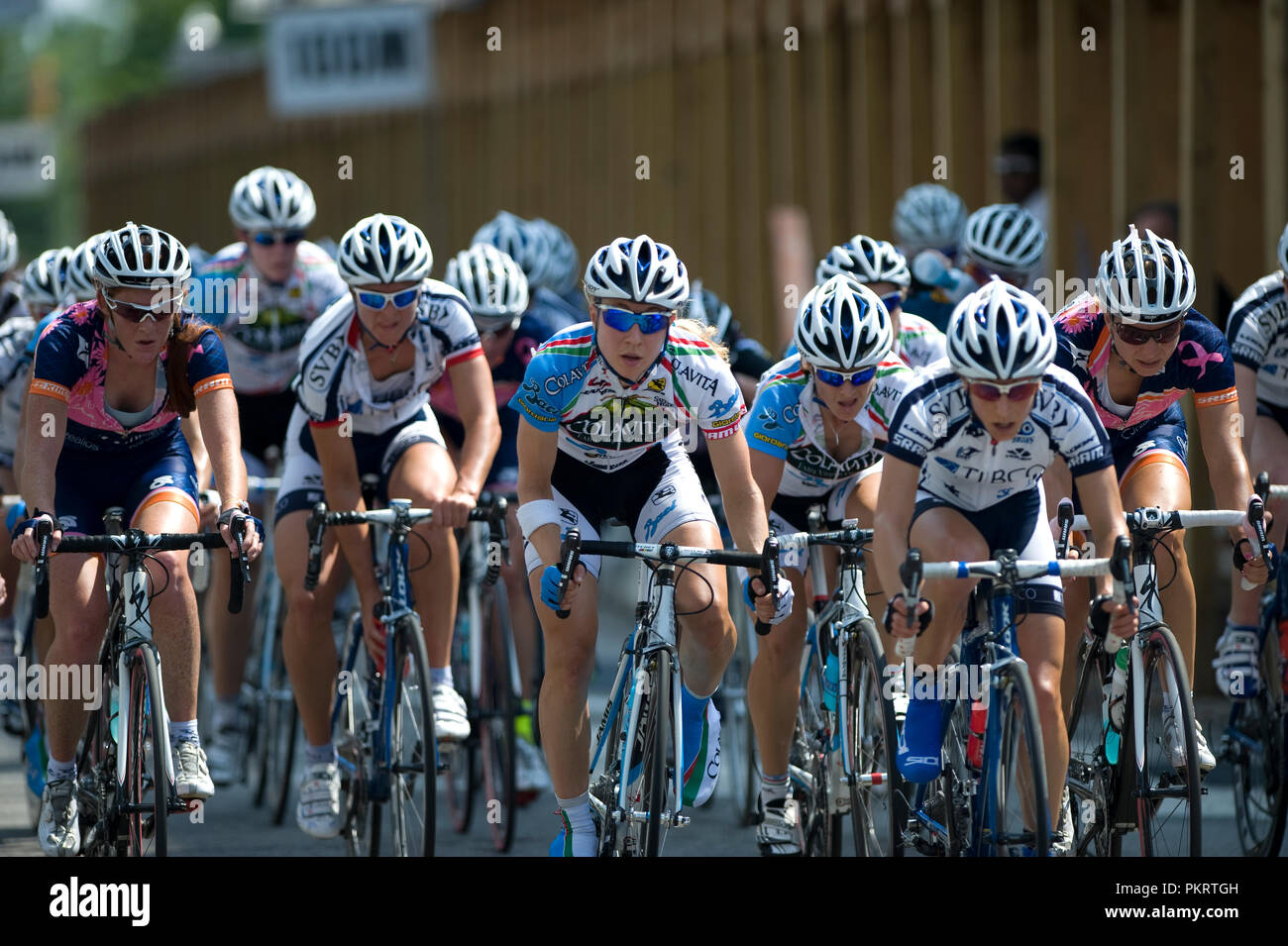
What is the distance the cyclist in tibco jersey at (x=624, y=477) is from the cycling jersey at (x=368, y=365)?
1034 millimetres

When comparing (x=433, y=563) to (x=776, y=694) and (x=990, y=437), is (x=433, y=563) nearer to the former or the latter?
(x=776, y=694)

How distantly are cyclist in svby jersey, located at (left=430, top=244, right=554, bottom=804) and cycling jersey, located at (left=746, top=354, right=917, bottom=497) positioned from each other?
159 cm

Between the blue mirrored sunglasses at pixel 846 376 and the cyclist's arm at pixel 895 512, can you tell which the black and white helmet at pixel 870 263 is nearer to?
the blue mirrored sunglasses at pixel 846 376

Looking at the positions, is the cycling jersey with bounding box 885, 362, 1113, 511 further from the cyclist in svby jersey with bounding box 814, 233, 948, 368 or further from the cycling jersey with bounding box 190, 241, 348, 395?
the cycling jersey with bounding box 190, 241, 348, 395

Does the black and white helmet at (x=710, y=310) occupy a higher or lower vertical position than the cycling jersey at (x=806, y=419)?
higher

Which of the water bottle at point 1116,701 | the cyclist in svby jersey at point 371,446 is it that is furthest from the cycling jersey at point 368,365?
the water bottle at point 1116,701

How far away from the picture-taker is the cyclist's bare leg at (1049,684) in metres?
5.82

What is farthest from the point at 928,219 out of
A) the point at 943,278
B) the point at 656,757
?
the point at 656,757

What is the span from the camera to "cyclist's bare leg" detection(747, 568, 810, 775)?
23.6 ft

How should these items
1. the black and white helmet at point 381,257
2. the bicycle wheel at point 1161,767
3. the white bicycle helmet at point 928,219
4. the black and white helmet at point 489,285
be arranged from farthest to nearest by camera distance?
the white bicycle helmet at point 928,219
the black and white helmet at point 489,285
the black and white helmet at point 381,257
the bicycle wheel at point 1161,767

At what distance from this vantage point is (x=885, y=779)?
6.33 meters

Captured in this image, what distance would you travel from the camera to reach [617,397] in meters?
6.54

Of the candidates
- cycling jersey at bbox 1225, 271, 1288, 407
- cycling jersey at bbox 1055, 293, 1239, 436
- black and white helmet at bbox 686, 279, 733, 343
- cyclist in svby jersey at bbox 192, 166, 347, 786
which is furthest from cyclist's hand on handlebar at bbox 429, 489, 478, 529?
cycling jersey at bbox 1225, 271, 1288, 407
